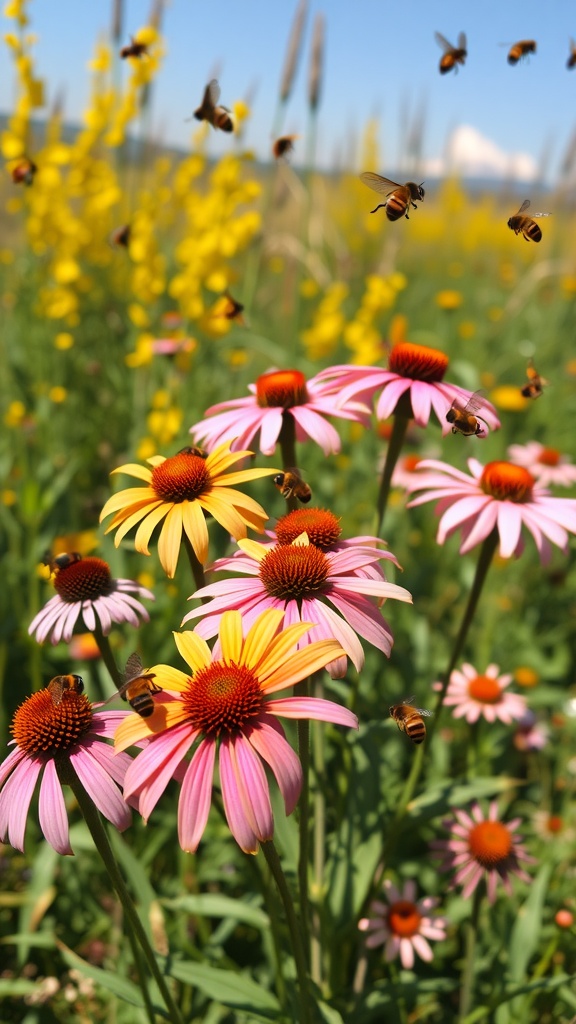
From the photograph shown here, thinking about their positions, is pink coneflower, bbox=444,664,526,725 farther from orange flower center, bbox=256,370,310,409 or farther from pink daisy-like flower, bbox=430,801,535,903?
orange flower center, bbox=256,370,310,409

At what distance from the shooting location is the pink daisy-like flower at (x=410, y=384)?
1657mm

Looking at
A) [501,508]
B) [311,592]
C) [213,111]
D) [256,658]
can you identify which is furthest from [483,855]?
[213,111]

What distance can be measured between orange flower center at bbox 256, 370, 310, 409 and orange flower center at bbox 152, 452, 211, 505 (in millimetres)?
329

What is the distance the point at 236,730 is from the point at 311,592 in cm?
31

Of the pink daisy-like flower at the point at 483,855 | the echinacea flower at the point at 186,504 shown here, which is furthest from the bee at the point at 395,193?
the pink daisy-like flower at the point at 483,855

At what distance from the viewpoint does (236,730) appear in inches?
42.5

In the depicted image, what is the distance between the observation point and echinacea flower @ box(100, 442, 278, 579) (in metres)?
1.39

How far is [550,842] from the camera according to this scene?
2.71 metres

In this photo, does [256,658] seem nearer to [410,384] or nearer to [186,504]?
[186,504]

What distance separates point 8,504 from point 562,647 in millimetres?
3007

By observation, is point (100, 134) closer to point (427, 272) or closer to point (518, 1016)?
point (518, 1016)

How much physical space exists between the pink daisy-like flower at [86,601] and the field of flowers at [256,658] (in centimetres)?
1

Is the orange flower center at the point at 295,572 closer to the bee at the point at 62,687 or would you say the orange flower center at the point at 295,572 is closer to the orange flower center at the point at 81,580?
the bee at the point at 62,687

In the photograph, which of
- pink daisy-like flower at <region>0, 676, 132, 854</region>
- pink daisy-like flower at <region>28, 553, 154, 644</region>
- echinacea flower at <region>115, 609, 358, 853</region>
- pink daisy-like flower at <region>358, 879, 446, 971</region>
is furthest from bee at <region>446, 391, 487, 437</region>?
pink daisy-like flower at <region>358, 879, 446, 971</region>
